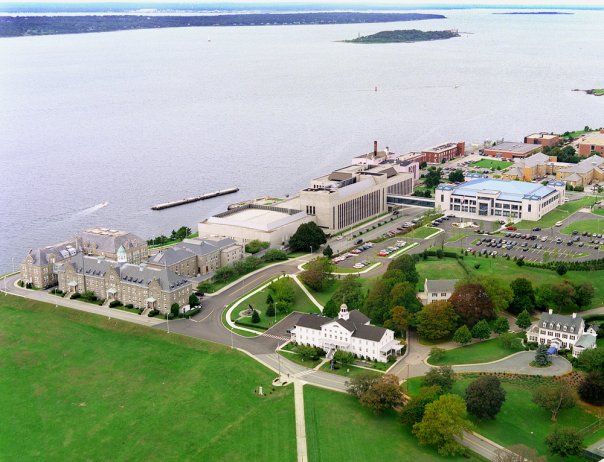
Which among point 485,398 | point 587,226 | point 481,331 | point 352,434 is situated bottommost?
point 587,226

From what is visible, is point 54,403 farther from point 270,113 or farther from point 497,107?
point 497,107

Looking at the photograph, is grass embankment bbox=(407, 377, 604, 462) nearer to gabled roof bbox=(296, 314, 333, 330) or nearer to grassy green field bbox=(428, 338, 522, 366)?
grassy green field bbox=(428, 338, 522, 366)

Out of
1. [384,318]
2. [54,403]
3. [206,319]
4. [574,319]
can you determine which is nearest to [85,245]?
[206,319]

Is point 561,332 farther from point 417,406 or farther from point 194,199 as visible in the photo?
point 194,199

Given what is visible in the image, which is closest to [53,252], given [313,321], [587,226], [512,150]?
[313,321]

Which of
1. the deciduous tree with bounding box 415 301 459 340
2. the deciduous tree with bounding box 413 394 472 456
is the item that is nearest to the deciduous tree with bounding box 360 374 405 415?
the deciduous tree with bounding box 413 394 472 456

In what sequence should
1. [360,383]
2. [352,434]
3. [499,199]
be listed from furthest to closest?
[499,199]
[360,383]
[352,434]
